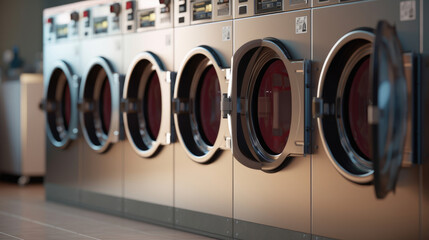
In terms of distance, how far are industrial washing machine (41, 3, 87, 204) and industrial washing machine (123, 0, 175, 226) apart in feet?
2.93

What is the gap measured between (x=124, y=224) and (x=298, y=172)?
1853 millimetres

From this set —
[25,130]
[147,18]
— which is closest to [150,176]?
[147,18]

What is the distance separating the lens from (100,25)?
6.01 m

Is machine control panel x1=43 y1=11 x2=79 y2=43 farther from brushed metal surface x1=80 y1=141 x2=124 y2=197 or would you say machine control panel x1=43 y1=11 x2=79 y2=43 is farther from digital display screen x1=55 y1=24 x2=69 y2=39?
brushed metal surface x1=80 y1=141 x2=124 y2=197

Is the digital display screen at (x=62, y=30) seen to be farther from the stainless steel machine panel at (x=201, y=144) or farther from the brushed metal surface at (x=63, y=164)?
the stainless steel machine panel at (x=201, y=144)

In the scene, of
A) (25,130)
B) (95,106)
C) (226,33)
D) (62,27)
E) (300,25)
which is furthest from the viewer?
(25,130)

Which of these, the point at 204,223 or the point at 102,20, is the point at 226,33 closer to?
the point at 204,223

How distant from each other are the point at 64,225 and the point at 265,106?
6.44 feet

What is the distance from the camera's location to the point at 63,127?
6793 mm

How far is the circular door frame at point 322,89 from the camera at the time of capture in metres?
3.56

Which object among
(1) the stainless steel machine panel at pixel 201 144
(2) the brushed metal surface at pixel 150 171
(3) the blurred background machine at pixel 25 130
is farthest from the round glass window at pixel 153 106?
(3) the blurred background machine at pixel 25 130

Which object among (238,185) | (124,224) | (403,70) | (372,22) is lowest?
(124,224)

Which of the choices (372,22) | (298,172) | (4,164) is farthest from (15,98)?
(372,22)

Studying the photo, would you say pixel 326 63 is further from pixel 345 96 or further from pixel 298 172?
pixel 298 172
